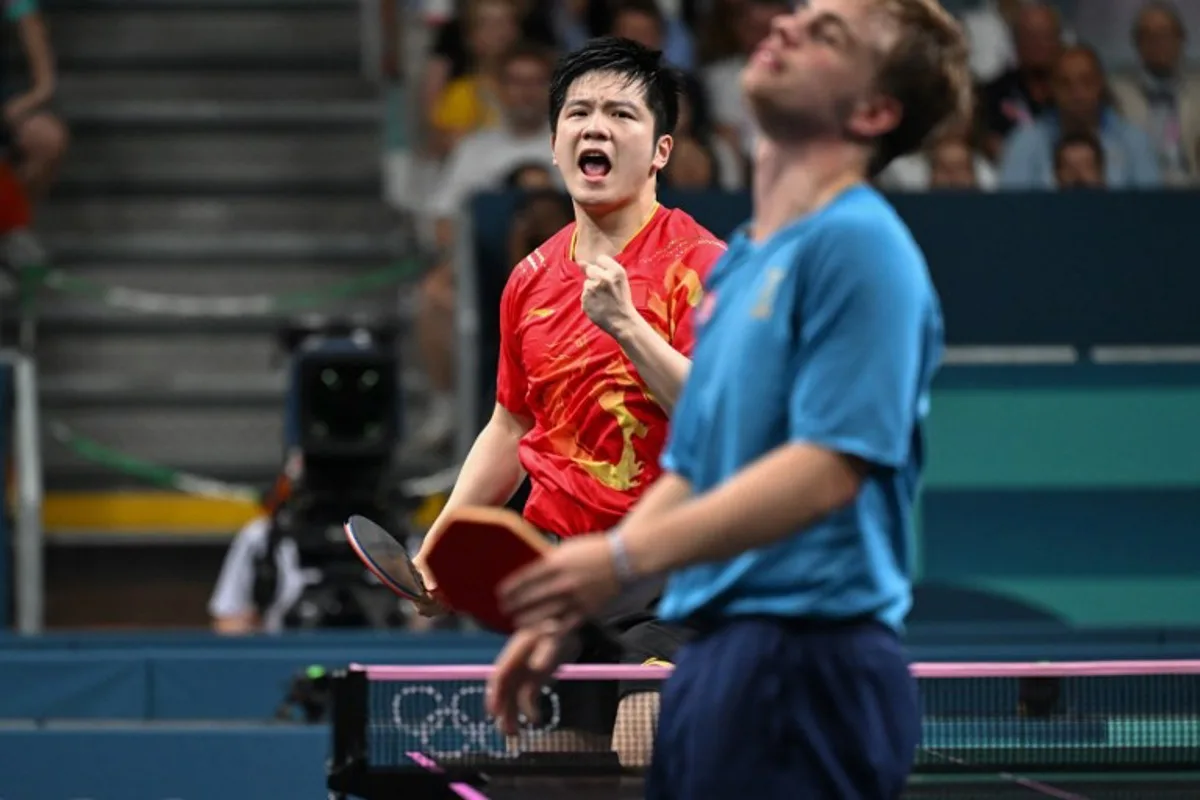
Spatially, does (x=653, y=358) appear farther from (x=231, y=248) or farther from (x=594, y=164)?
(x=231, y=248)

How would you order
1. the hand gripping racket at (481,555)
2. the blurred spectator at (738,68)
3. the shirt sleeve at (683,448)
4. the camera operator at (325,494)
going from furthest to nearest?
1. the blurred spectator at (738,68)
2. the camera operator at (325,494)
3. the shirt sleeve at (683,448)
4. the hand gripping racket at (481,555)

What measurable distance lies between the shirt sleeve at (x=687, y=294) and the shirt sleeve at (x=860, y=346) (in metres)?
1.51

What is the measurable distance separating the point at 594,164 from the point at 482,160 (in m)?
5.98

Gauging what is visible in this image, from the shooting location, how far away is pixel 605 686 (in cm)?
Result: 434

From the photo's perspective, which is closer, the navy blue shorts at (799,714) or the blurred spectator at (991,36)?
the navy blue shorts at (799,714)

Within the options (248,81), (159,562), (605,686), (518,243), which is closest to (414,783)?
(605,686)

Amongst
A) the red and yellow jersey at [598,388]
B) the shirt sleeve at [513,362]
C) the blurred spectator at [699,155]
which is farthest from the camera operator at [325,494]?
the red and yellow jersey at [598,388]

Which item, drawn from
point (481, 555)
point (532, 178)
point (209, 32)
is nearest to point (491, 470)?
point (481, 555)

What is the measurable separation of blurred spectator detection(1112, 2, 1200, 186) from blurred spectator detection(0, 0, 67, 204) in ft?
17.0

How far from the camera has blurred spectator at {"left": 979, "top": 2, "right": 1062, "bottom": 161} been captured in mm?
10852

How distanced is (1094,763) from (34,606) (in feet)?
19.0

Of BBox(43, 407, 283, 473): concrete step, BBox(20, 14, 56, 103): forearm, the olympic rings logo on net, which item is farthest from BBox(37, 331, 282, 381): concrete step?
the olympic rings logo on net

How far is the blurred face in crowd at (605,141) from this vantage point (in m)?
4.33

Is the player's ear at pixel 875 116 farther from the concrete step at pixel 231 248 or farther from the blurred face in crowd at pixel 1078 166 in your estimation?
the concrete step at pixel 231 248
